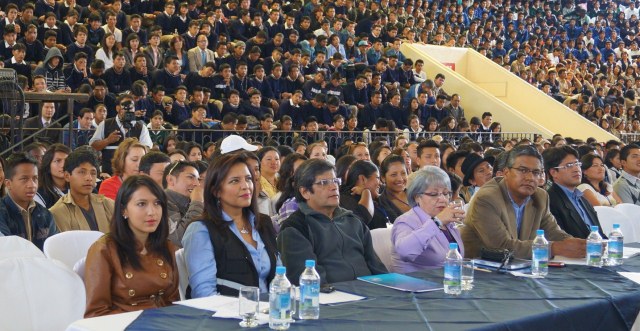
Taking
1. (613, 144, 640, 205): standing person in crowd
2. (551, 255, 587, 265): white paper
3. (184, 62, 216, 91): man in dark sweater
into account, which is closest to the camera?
(551, 255, 587, 265): white paper

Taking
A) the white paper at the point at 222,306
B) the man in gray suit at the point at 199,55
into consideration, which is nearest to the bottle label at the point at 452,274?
the white paper at the point at 222,306

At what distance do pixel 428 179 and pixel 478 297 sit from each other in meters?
0.99

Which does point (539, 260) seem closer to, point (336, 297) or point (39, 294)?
point (336, 297)

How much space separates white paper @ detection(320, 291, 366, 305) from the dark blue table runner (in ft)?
0.17

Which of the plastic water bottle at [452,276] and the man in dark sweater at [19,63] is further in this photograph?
the man in dark sweater at [19,63]

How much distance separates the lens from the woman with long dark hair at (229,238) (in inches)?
129

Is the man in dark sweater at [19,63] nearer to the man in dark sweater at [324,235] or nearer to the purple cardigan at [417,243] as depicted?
the man in dark sweater at [324,235]

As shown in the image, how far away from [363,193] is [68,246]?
2088 millimetres

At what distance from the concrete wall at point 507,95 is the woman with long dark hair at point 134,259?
43.8 ft

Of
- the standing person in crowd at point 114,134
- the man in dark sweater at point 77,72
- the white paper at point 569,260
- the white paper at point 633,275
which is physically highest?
the man in dark sweater at point 77,72

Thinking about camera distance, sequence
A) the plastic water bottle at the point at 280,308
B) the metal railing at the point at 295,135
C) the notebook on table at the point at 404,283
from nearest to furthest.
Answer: the plastic water bottle at the point at 280,308, the notebook on table at the point at 404,283, the metal railing at the point at 295,135

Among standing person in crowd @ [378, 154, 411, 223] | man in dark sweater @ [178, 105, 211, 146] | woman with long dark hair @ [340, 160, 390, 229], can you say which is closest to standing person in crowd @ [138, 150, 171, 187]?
woman with long dark hair @ [340, 160, 390, 229]

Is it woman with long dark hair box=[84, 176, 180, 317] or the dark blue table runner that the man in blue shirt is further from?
woman with long dark hair box=[84, 176, 180, 317]

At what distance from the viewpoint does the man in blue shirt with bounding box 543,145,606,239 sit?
4691 millimetres
